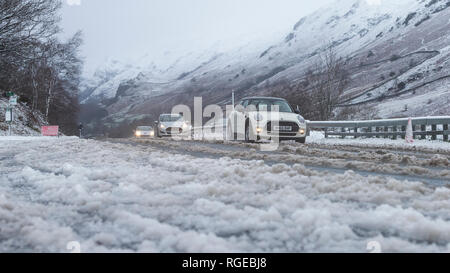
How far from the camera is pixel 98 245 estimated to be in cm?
203

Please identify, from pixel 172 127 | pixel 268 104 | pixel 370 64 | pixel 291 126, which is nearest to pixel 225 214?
pixel 291 126

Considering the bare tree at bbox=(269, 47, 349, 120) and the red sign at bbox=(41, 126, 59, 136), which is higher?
the bare tree at bbox=(269, 47, 349, 120)

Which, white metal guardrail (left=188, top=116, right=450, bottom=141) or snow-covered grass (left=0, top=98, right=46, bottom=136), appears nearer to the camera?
white metal guardrail (left=188, top=116, right=450, bottom=141)

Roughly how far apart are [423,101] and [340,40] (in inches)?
4346

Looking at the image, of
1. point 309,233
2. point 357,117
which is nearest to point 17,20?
point 309,233

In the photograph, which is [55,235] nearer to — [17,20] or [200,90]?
[17,20]

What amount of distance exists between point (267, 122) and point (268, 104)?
1364 millimetres

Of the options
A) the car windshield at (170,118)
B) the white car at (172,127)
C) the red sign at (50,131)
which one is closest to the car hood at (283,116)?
the white car at (172,127)

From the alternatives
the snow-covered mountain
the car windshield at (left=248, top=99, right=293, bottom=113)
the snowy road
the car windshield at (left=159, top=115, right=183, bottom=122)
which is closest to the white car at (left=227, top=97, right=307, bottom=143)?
the car windshield at (left=248, top=99, right=293, bottom=113)

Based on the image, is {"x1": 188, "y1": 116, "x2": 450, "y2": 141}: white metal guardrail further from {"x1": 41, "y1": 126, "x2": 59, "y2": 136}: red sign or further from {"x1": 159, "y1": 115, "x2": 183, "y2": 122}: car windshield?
{"x1": 41, "y1": 126, "x2": 59, "y2": 136}: red sign

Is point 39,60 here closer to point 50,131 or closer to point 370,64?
point 50,131

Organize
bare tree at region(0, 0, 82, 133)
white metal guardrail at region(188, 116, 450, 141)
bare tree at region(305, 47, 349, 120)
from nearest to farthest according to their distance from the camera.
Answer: white metal guardrail at region(188, 116, 450, 141) < bare tree at region(0, 0, 82, 133) < bare tree at region(305, 47, 349, 120)

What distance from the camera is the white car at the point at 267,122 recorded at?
1313 cm

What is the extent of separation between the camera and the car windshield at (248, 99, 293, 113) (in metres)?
14.1
